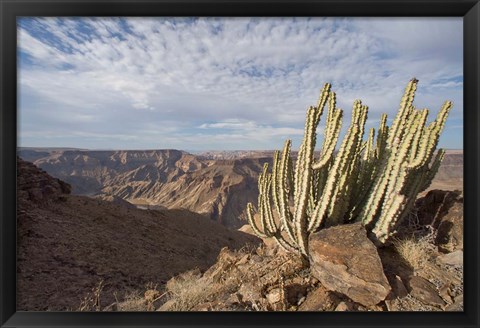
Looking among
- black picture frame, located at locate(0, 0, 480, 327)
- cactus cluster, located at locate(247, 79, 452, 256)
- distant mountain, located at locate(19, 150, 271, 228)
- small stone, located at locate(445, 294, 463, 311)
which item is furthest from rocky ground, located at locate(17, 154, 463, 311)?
distant mountain, located at locate(19, 150, 271, 228)

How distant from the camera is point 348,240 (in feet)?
7.90

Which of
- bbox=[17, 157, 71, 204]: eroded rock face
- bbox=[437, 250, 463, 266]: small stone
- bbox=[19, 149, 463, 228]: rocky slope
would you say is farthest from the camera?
bbox=[19, 149, 463, 228]: rocky slope

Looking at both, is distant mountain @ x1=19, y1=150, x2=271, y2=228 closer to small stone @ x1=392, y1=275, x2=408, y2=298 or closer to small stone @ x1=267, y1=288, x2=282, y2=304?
small stone @ x1=267, y1=288, x2=282, y2=304

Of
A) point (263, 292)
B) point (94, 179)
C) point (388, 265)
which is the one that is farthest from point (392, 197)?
point (94, 179)

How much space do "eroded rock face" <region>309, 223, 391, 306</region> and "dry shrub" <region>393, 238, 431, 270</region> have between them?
2.05ft

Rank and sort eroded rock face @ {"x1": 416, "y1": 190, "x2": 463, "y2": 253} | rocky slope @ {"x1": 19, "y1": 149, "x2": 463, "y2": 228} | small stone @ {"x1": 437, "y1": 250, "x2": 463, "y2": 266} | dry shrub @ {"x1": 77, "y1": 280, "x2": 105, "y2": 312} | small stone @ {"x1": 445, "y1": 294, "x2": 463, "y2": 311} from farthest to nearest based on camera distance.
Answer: rocky slope @ {"x1": 19, "y1": 149, "x2": 463, "y2": 228}, dry shrub @ {"x1": 77, "y1": 280, "x2": 105, "y2": 312}, eroded rock face @ {"x1": 416, "y1": 190, "x2": 463, "y2": 253}, small stone @ {"x1": 437, "y1": 250, "x2": 463, "y2": 266}, small stone @ {"x1": 445, "y1": 294, "x2": 463, "y2": 311}

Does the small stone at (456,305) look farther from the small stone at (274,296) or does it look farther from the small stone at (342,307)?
the small stone at (274,296)

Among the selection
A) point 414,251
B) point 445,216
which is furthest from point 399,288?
point 445,216

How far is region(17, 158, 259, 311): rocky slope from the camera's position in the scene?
17.7ft

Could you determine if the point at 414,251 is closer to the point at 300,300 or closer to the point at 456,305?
the point at 456,305

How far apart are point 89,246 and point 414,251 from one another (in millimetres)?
7479
